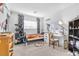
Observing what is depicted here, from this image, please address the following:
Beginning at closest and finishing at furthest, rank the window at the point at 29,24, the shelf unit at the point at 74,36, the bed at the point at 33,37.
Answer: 1. the shelf unit at the point at 74,36
2. the window at the point at 29,24
3. the bed at the point at 33,37

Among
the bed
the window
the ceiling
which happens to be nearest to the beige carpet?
the bed

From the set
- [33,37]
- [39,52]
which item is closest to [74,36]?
[39,52]

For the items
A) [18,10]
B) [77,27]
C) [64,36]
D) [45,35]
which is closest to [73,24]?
[77,27]

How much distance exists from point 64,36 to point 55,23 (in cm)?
81

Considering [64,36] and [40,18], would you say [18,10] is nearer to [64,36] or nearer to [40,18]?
[40,18]

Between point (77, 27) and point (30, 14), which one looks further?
point (30, 14)

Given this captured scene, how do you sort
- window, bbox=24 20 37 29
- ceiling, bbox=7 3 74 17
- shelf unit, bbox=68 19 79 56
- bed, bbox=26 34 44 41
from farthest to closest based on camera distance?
bed, bbox=26 34 44 41 < window, bbox=24 20 37 29 < ceiling, bbox=7 3 74 17 < shelf unit, bbox=68 19 79 56

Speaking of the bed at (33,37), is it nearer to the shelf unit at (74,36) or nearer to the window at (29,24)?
the window at (29,24)

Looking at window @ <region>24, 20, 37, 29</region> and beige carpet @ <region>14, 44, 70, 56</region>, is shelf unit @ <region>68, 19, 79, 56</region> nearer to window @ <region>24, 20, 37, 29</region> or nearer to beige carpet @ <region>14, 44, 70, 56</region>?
beige carpet @ <region>14, 44, 70, 56</region>

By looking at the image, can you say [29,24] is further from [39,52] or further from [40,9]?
[39,52]

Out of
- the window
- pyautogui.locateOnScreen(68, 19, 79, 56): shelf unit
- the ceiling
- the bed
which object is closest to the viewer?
pyautogui.locateOnScreen(68, 19, 79, 56): shelf unit

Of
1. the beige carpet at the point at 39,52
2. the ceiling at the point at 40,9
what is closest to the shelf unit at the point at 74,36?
the beige carpet at the point at 39,52

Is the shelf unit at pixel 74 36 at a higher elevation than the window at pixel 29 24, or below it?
below

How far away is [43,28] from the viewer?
630 centimetres
